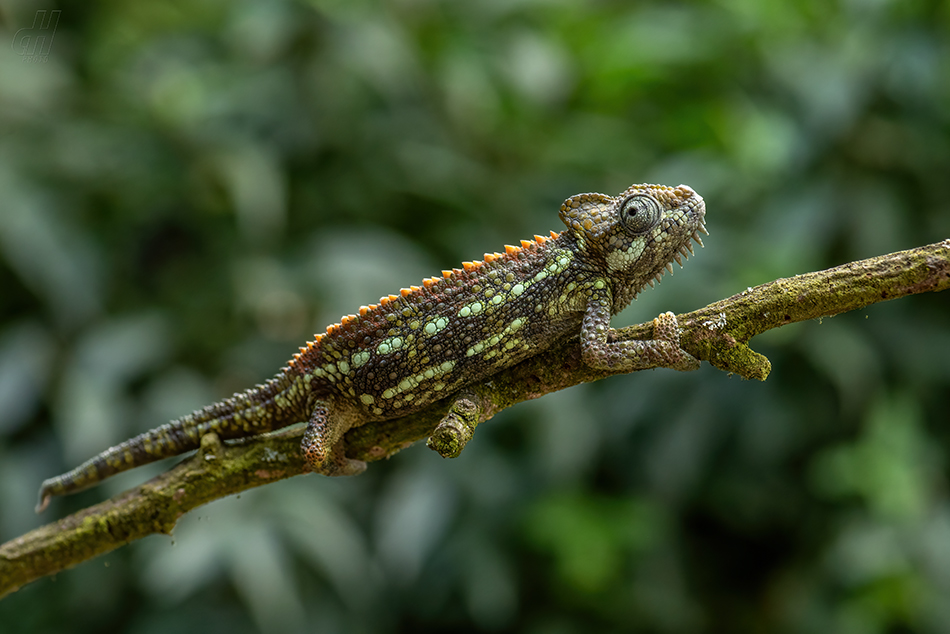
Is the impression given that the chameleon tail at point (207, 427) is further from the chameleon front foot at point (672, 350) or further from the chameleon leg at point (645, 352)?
the chameleon front foot at point (672, 350)

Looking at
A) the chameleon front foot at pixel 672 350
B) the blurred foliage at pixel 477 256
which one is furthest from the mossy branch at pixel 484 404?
the blurred foliage at pixel 477 256

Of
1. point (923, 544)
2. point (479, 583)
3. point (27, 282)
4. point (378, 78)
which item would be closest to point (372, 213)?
point (378, 78)

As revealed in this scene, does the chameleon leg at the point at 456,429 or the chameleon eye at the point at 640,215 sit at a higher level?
the chameleon eye at the point at 640,215

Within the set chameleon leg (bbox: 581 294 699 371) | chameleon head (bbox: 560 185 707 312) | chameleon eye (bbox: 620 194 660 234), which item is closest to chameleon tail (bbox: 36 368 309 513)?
chameleon leg (bbox: 581 294 699 371)

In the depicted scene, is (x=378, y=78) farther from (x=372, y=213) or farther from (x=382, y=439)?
(x=382, y=439)

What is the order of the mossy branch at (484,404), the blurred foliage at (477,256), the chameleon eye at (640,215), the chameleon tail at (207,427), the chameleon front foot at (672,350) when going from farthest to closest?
the blurred foliage at (477,256), the chameleon tail at (207,427), the chameleon eye at (640,215), the chameleon front foot at (672,350), the mossy branch at (484,404)

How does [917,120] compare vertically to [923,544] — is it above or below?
above
